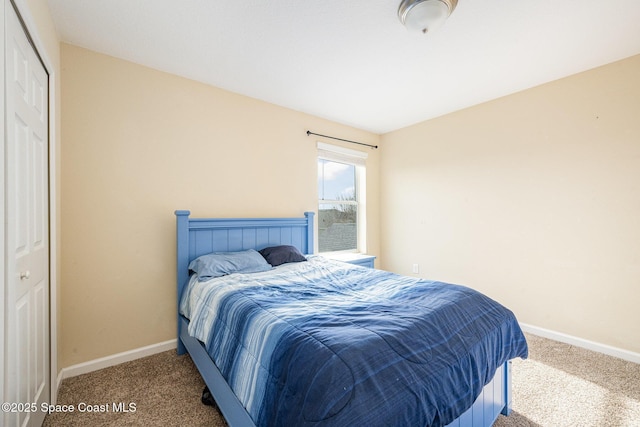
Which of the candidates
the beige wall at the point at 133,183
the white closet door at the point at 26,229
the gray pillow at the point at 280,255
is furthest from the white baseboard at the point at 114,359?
the gray pillow at the point at 280,255

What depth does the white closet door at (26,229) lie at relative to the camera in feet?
3.61

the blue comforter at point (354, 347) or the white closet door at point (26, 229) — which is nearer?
the blue comforter at point (354, 347)

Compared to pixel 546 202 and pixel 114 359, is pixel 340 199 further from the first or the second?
pixel 114 359

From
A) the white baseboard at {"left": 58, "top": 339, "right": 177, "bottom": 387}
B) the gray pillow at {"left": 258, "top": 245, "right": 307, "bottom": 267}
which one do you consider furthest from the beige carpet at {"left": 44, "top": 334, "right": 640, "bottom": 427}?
the gray pillow at {"left": 258, "top": 245, "right": 307, "bottom": 267}

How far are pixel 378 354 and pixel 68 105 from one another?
2658mm

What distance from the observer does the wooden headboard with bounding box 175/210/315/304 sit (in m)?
2.34

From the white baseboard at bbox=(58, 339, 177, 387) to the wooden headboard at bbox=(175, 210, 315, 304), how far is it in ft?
1.54

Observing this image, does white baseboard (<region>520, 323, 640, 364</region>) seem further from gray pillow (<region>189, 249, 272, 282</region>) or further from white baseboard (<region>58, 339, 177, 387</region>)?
white baseboard (<region>58, 339, 177, 387</region>)

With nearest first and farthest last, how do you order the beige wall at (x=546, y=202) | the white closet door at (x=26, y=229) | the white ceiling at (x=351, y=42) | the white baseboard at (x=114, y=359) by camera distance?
the white closet door at (x=26, y=229) → the white ceiling at (x=351, y=42) → the white baseboard at (x=114, y=359) → the beige wall at (x=546, y=202)

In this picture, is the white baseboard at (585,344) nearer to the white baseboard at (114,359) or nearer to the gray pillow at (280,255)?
the gray pillow at (280,255)

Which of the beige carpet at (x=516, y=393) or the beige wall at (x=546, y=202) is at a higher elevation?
the beige wall at (x=546, y=202)

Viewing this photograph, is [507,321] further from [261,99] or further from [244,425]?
[261,99]

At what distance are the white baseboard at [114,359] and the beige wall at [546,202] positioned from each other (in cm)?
309

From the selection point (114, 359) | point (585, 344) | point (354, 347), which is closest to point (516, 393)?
point (585, 344)
